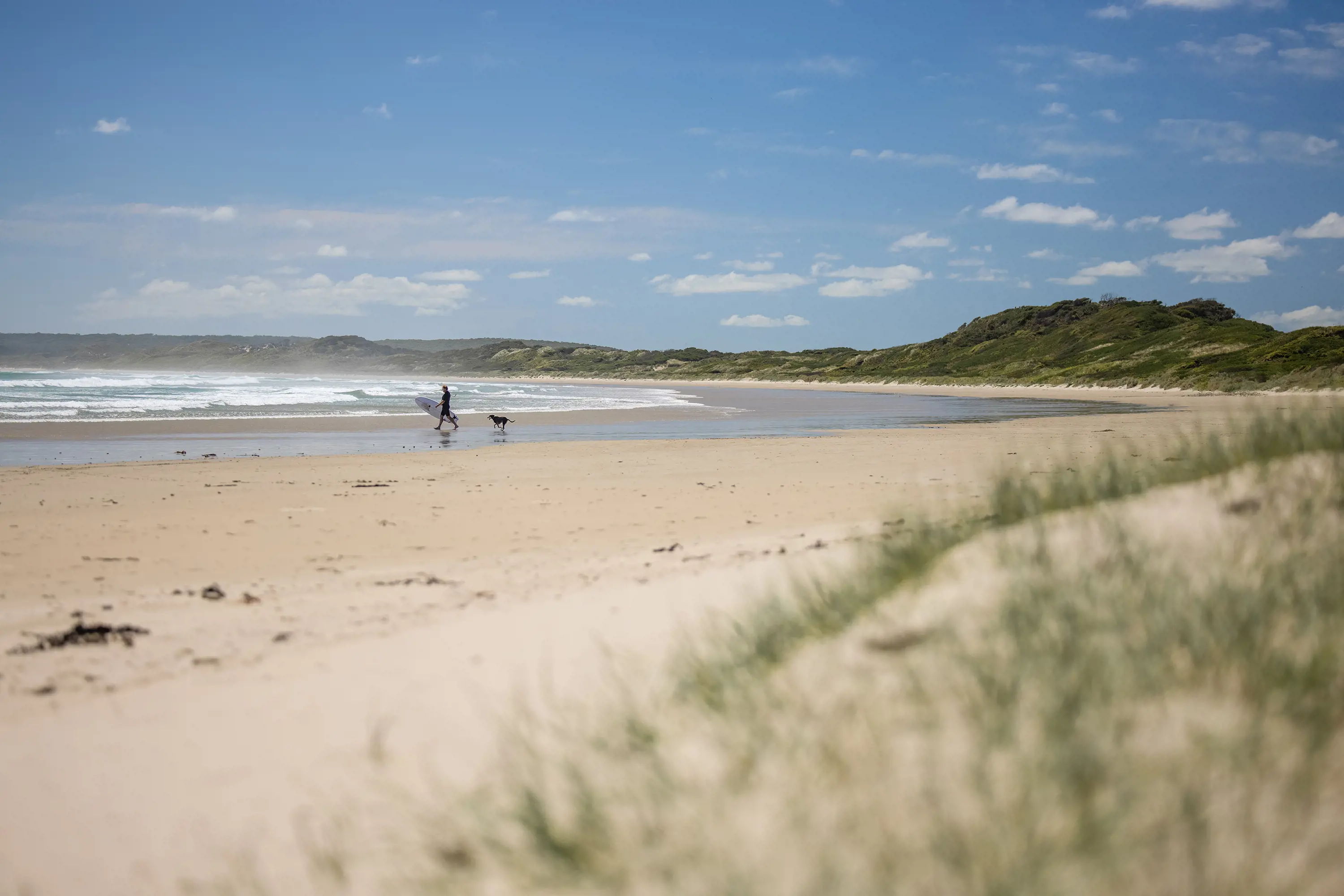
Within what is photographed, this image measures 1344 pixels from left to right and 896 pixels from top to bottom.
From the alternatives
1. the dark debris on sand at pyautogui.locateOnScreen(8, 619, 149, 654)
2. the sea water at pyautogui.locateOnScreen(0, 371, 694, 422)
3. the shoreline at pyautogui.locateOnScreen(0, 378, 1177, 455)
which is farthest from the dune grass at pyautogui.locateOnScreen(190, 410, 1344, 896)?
the sea water at pyautogui.locateOnScreen(0, 371, 694, 422)

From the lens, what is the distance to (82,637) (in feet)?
16.3

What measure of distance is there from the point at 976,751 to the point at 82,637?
189 inches

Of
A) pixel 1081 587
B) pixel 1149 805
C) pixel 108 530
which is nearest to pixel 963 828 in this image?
pixel 1149 805

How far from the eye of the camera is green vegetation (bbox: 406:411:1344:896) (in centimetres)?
200

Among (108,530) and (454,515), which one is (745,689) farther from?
(108,530)

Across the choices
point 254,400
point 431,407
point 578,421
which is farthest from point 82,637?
point 254,400

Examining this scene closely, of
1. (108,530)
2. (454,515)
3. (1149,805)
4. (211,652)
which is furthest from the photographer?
(454,515)

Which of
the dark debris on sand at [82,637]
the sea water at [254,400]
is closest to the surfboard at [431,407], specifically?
the sea water at [254,400]

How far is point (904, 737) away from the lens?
2.56 m

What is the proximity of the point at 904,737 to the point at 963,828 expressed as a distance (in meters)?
0.46

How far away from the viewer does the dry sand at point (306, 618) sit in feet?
10.0

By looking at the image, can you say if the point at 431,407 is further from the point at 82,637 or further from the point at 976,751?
the point at 976,751

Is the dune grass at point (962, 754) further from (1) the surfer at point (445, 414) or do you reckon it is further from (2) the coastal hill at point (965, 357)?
(2) the coastal hill at point (965, 357)

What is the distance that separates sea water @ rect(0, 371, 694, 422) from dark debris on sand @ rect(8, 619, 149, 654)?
24.3 meters
